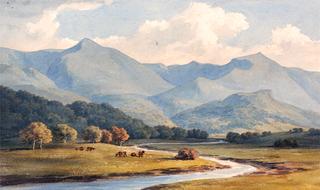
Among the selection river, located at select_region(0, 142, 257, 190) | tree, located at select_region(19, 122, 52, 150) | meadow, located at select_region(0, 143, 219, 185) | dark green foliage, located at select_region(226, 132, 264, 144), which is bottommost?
river, located at select_region(0, 142, 257, 190)

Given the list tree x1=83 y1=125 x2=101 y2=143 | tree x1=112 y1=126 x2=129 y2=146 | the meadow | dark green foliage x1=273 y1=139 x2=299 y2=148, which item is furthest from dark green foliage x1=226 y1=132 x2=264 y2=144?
the meadow

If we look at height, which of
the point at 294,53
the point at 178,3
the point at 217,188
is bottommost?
the point at 217,188

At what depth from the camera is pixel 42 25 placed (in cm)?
Result: 11512

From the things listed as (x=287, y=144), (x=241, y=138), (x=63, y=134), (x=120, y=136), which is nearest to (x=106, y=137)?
(x=120, y=136)

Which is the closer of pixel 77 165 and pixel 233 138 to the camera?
pixel 77 165

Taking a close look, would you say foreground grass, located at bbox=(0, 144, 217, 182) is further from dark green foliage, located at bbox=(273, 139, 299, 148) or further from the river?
dark green foliage, located at bbox=(273, 139, 299, 148)

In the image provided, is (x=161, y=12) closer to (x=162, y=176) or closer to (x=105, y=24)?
(x=105, y=24)

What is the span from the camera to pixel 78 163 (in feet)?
338

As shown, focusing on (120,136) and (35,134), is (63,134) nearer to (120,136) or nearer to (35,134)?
(120,136)

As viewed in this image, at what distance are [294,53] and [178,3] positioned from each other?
29.2 metres

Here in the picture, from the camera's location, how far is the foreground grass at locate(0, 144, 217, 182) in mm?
94488

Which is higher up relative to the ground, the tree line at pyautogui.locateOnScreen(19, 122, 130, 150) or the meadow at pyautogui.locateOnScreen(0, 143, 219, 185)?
the tree line at pyautogui.locateOnScreen(19, 122, 130, 150)

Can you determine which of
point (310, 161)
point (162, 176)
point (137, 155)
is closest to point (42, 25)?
point (137, 155)

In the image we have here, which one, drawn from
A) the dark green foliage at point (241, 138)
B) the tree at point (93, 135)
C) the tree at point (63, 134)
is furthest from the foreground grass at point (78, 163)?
the dark green foliage at point (241, 138)
